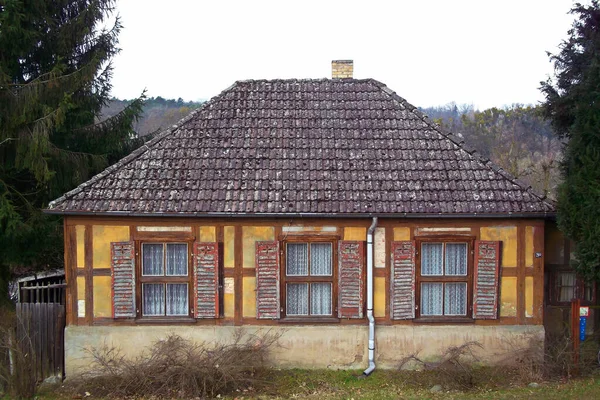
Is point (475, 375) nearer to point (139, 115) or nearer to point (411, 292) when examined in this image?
point (411, 292)

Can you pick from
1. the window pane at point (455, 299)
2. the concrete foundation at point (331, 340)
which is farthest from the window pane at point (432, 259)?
the concrete foundation at point (331, 340)

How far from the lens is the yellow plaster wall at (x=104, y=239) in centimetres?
1036

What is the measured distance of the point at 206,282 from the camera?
10.4 m

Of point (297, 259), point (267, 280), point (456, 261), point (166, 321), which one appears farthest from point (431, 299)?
point (166, 321)

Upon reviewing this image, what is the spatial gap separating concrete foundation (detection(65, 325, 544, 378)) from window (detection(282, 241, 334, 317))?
375mm

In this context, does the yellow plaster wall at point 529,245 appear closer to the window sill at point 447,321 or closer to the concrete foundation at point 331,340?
the concrete foundation at point 331,340

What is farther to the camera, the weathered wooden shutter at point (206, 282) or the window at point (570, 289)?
the window at point (570, 289)

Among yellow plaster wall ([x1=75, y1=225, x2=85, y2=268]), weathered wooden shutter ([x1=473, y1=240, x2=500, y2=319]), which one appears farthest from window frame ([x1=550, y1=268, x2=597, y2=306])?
yellow plaster wall ([x1=75, y1=225, x2=85, y2=268])

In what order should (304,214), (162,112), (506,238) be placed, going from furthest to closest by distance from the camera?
(162,112), (506,238), (304,214)

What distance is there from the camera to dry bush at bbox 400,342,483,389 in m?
9.67

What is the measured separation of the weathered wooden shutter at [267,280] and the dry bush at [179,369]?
47cm

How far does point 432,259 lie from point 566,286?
3039 mm

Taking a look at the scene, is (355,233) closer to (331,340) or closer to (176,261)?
(331,340)

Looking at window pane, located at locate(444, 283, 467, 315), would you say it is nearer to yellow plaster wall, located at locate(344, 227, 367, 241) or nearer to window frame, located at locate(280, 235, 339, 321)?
yellow plaster wall, located at locate(344, 227, 367, 241)
